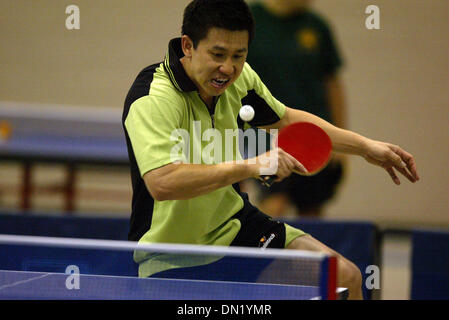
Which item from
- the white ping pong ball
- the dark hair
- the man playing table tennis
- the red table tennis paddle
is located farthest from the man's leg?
the dark hair

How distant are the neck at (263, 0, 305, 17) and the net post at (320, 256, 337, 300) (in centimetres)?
384

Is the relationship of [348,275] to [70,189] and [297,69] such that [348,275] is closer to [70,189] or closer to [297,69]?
[297,69]

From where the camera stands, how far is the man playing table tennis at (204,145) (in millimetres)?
2652

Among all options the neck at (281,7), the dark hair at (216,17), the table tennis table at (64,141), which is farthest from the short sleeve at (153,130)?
the neck at (281,7)

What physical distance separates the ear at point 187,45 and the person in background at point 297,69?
288 cm

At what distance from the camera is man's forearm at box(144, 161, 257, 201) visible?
262cm

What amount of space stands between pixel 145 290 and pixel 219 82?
30.0 inches

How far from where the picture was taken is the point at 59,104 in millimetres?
7332

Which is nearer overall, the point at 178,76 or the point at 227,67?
the point at 227,67

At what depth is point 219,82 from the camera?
286 cm

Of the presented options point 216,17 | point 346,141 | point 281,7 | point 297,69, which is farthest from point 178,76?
point 297,69

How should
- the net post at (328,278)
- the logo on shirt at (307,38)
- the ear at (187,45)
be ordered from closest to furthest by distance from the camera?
the net post at (328,278) < the ear at (187,45) < the logo on shirt at (307,38)

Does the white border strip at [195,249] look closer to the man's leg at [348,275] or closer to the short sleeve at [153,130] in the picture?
the short sleeve at [153,130]

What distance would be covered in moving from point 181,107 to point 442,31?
171 inches
